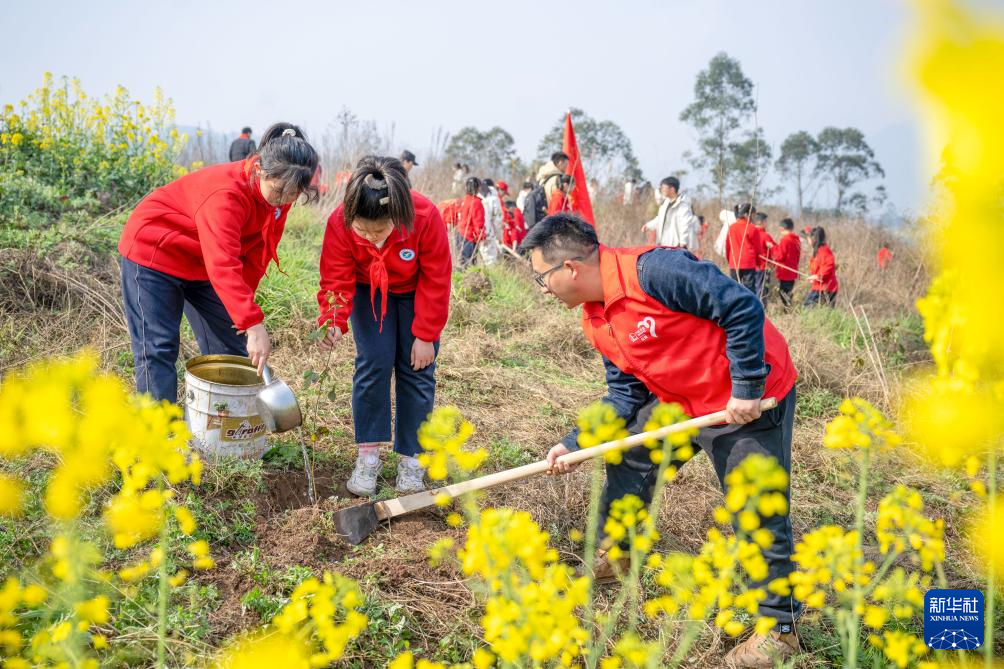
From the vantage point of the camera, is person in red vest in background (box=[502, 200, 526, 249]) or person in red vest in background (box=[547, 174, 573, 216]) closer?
person in red vest in background (box=[547, 174, 573, 216])

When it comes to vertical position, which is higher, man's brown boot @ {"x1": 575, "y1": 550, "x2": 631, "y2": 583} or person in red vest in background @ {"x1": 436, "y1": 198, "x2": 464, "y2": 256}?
person in red vest in background @ {"x1": 436, "y1": 198, "x2": 464, "y2": 256}

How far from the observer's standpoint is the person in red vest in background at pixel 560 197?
25.5 feet

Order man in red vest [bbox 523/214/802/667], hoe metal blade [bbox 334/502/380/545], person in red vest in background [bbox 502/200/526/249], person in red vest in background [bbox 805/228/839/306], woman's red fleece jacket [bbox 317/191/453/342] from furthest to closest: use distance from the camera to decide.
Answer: person in red vest in background [bbox 502/200/526/249] < person in red vest in background [bbox 805/228/839/306] < woman's red fleece jacket [bbox 317/191/453/342] < hoe metal blade [bbox 334/502/380/545] < man in red vest [bbox 523/214/802/667]

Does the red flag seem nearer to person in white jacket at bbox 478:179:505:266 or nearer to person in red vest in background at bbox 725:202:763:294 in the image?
person in white jacket at bbox 478:179:505:266

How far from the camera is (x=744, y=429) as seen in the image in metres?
2.27

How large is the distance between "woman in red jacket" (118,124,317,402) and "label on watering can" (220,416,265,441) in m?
0.29

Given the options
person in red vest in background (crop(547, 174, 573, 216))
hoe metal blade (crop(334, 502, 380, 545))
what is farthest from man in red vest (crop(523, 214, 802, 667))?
person in red vest in background (crop(547, 174, 573, 216))

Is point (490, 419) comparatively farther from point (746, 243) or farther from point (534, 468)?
point (746, 243)

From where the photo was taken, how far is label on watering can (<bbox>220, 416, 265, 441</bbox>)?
2975 millimetres

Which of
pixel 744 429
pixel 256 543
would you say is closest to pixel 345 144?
pixel 256 543

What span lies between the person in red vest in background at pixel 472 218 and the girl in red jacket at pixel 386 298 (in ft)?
17.3

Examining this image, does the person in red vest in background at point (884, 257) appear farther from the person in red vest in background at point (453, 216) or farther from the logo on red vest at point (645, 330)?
the logo on red vest at point (645, 330)

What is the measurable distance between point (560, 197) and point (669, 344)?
19.3ft

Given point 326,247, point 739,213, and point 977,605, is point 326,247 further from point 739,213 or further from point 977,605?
point 739,213
